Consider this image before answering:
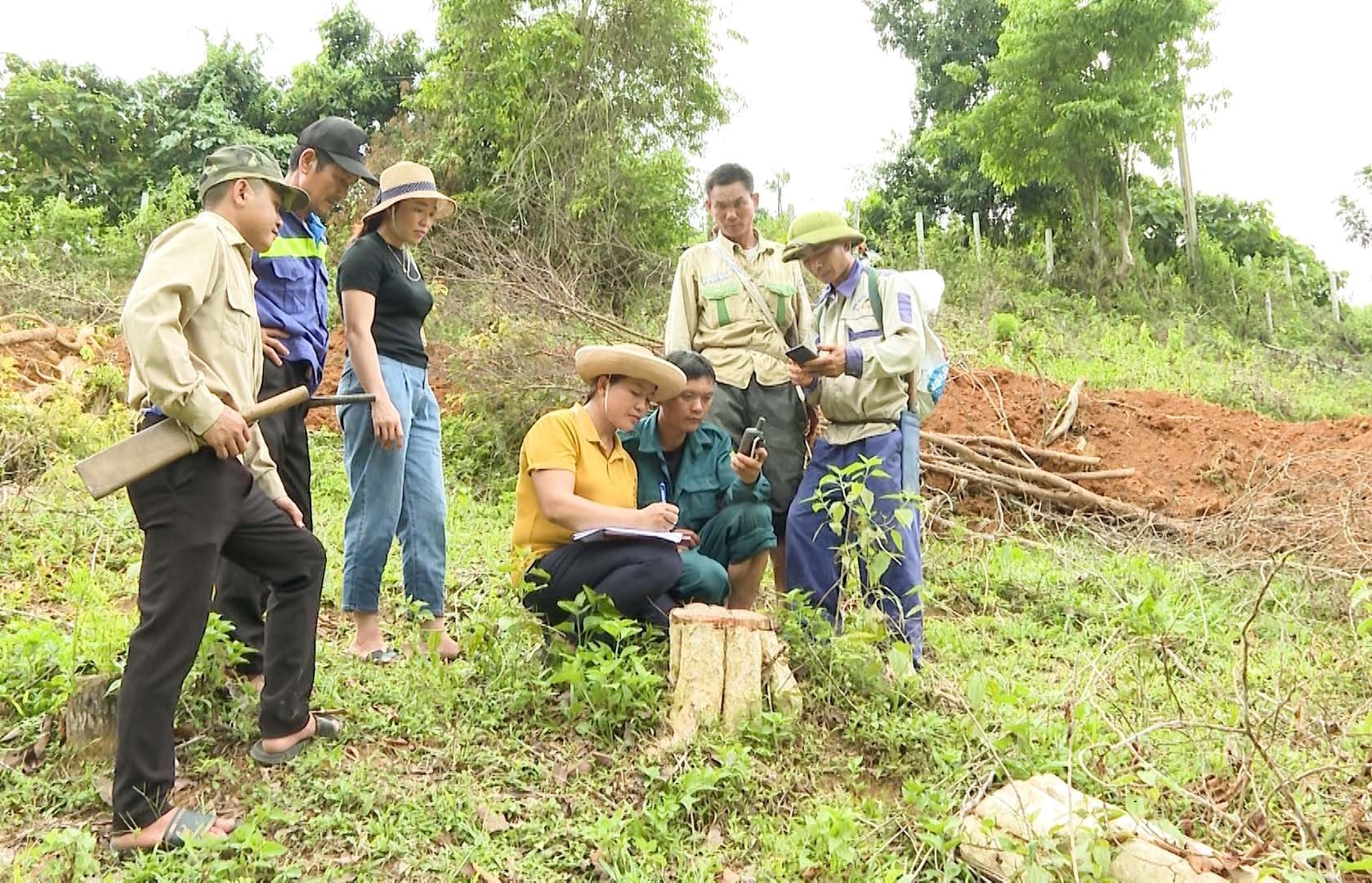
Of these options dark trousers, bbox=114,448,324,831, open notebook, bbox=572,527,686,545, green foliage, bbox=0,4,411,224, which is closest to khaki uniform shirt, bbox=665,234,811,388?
open notebook, bbox=572,527,686,545

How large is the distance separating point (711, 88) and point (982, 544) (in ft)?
29.9

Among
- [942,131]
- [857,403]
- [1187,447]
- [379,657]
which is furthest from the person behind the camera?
[942,131]

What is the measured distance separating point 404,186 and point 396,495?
1046mm

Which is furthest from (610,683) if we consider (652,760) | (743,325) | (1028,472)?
(1028,472)

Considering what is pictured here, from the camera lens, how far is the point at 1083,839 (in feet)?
7.65

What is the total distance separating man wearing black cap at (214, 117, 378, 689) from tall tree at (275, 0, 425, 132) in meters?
13.5

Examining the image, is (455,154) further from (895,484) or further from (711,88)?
(895,484)

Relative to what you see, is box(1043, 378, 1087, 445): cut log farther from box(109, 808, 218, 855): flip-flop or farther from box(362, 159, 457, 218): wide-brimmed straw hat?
box(109, 808, 218, 855): flip-flop

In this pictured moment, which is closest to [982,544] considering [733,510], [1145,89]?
[733,510]

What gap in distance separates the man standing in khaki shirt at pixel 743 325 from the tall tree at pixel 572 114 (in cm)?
826

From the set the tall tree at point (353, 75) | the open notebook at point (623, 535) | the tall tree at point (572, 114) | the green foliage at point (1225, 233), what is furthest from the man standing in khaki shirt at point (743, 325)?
the green foliage at point (1225, 233)

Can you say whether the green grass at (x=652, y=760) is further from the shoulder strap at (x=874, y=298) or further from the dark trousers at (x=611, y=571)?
the shoulder strap at (x=874, y=298)

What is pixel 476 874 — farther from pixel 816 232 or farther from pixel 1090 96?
pixel 1090 96

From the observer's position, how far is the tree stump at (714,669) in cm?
299
